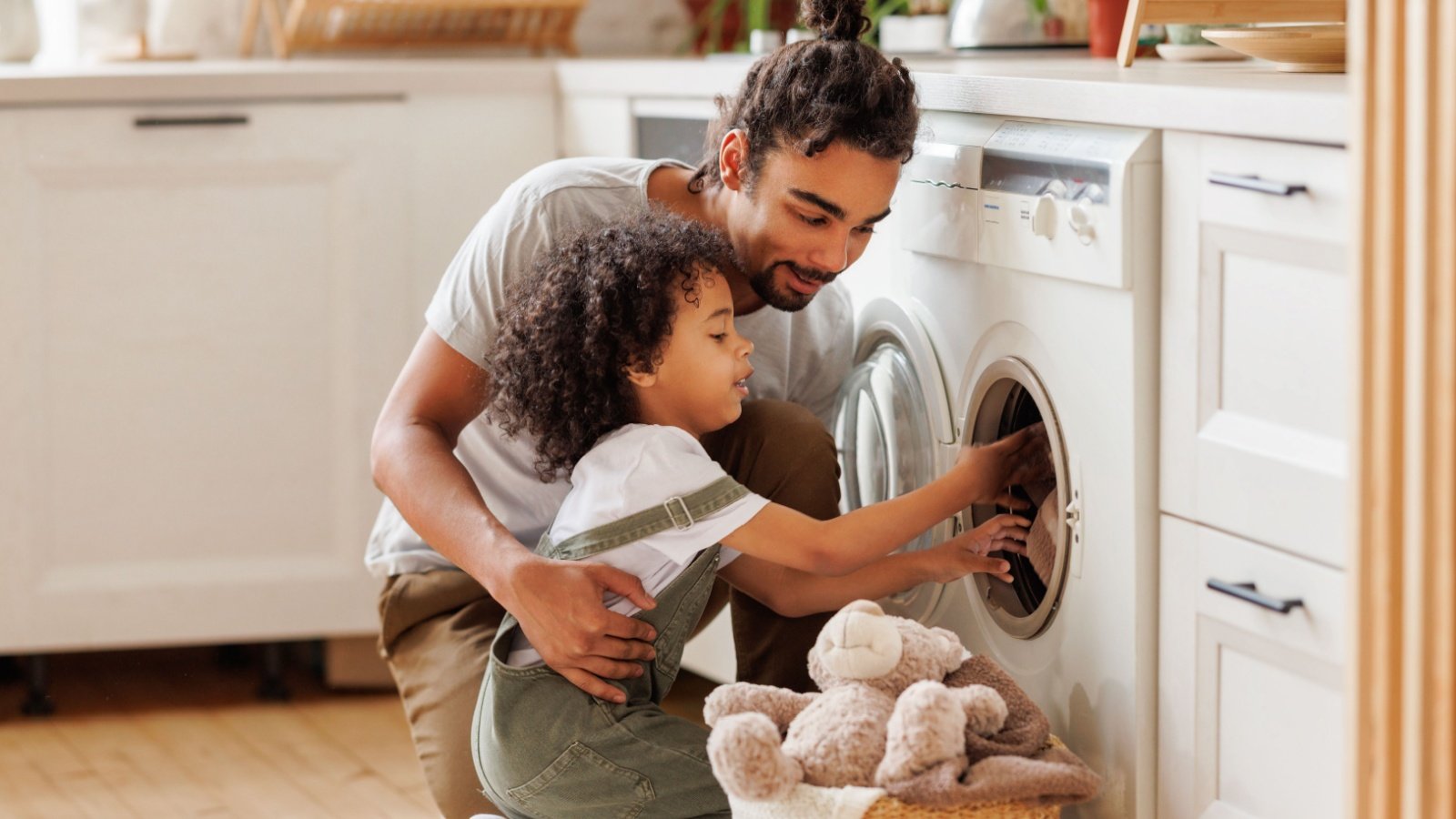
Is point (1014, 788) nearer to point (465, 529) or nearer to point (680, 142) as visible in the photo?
point (465, 529)

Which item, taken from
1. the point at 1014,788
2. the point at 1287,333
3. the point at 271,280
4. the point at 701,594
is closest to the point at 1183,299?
the point at 1287,333

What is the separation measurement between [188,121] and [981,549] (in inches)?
52.5

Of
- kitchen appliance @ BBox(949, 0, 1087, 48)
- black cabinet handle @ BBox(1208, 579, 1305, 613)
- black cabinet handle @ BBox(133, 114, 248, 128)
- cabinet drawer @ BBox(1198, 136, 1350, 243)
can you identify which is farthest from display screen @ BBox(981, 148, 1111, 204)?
black cabinet handle @ BBox(133, 114, 248, 128)

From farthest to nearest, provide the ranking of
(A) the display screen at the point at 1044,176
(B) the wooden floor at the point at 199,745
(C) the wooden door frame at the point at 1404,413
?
(B) the wooden floor at the point at 199,745
(A) the display screen at the point at 1044,176
(C) the wooden door frame at the point at 1404,413

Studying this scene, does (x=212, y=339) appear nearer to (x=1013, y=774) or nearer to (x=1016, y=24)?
(x=1016, y=24)

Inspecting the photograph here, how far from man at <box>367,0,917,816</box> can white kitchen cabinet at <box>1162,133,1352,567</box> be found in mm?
327

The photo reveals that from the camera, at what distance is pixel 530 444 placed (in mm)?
1639

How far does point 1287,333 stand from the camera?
1.15 m

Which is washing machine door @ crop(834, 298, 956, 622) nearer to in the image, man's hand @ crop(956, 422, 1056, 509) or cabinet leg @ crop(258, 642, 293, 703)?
man's hand @ crop(956, 422, 1056, 509)

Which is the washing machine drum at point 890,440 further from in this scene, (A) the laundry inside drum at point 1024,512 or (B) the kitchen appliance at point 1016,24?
(B) the kitchen appliance at point 1016,24

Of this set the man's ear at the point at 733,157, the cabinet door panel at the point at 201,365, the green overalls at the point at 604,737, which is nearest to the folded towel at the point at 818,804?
the green overalls at the point at 604,737

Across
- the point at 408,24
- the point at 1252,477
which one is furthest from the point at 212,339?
the point at 1252,477

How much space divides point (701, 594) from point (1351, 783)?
0.63 m

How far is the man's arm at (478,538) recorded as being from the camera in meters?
1.39
